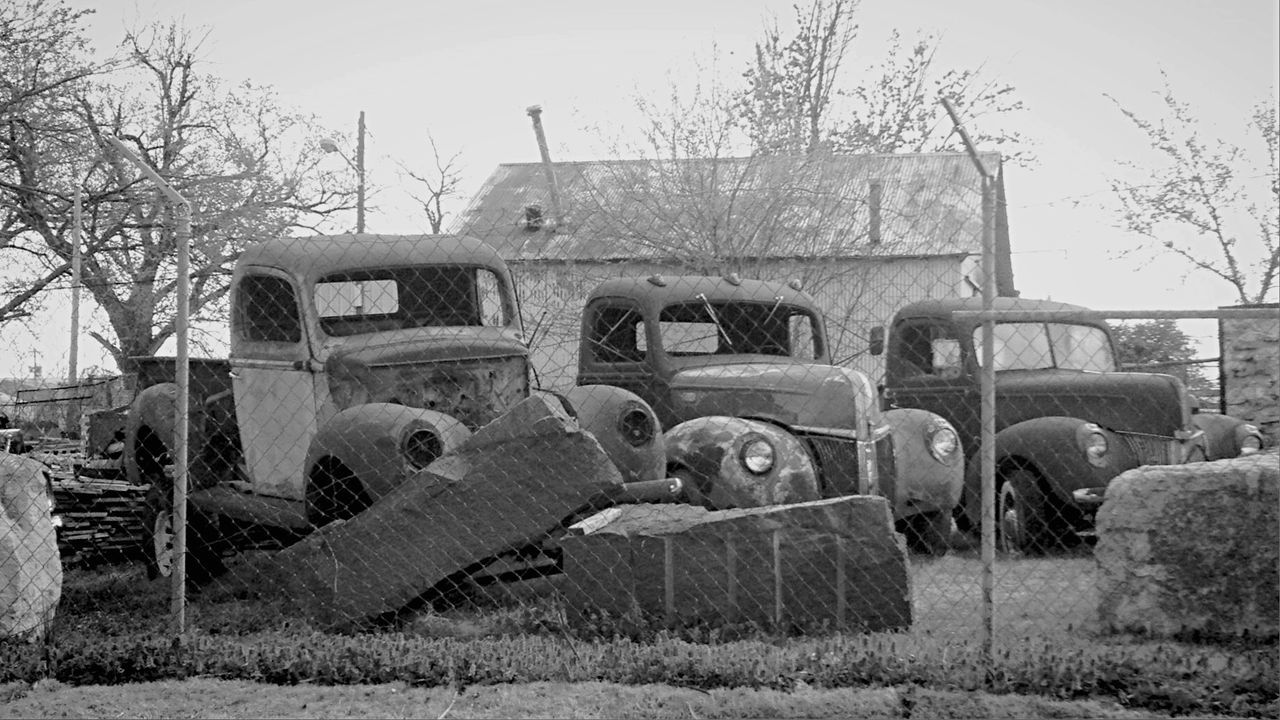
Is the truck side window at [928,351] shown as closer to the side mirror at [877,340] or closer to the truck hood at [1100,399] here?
the truck hood at [1100,399]

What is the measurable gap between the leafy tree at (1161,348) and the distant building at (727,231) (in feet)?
8.73

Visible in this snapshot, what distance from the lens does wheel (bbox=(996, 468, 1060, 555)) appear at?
9312mm

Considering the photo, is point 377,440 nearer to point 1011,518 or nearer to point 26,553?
point 26,553

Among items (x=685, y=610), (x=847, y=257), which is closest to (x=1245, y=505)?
(x=685, y=610)

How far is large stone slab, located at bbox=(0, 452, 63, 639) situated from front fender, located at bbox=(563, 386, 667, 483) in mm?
2825

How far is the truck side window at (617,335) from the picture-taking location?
366 inches

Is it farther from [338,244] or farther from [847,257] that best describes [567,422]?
[847,257]

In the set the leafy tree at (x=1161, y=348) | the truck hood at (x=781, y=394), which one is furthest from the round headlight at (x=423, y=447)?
the leafy tree at (x=1161, y=348)

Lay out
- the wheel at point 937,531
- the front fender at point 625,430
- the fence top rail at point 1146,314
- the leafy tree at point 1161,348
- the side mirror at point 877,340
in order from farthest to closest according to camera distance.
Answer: the leafy tree at point 1161,348 < the side mirror at point 877,340 < the wheel at point 937,531 < the front fender at point 625,430 < the fence top rail at point 1146,314

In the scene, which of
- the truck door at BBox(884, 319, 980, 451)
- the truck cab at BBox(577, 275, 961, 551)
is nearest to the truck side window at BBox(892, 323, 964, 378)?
the truck door at BBox(884, 319, 980, 451)

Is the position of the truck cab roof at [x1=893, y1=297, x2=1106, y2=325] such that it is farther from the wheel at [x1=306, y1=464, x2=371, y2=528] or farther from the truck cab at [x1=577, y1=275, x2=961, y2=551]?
the wheel at [x1=306, y1=464, x2=371, y2=528]

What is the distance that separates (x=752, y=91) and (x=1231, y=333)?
11411mm

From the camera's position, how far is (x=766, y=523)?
20.4 feet

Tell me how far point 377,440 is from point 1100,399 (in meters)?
6.08
